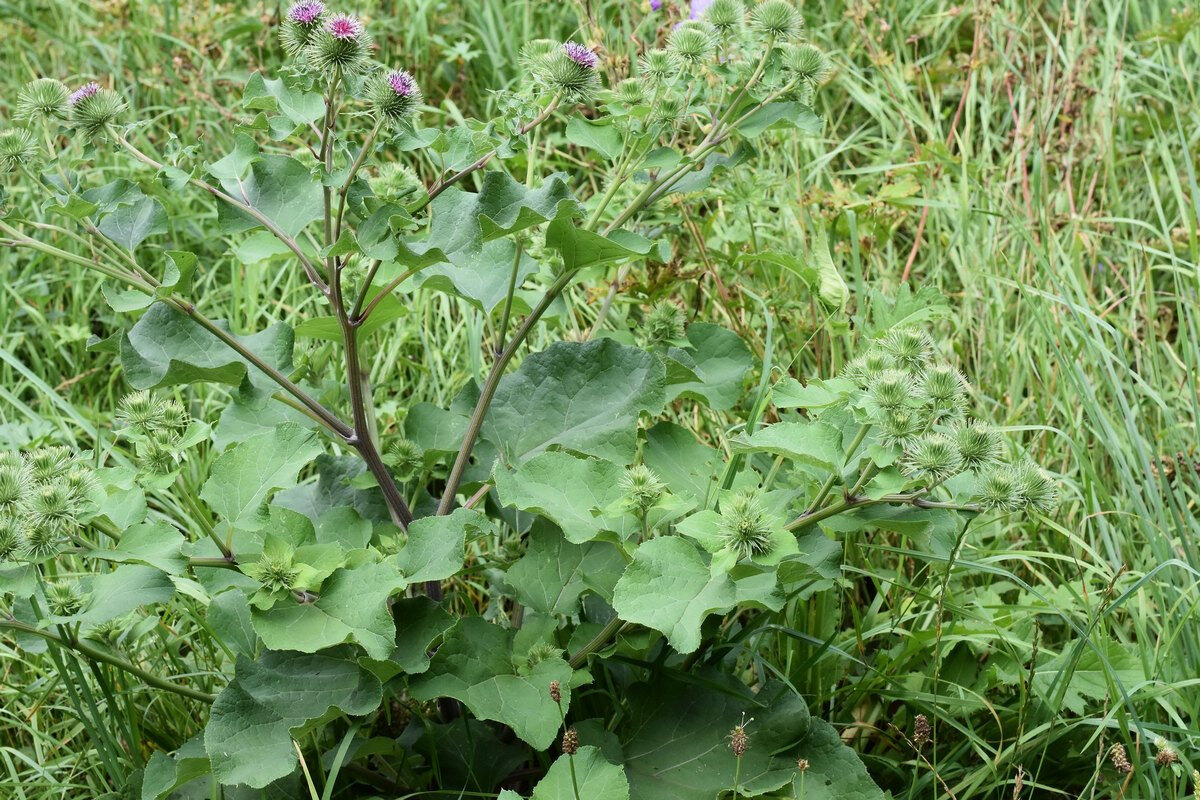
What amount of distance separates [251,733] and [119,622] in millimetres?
471

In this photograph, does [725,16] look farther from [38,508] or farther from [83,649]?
[83,649]

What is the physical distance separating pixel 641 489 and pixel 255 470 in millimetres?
564

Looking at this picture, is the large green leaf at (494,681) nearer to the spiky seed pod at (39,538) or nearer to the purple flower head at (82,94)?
the spiky seed pod at (39,538)

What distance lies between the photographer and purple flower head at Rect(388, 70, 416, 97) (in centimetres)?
161

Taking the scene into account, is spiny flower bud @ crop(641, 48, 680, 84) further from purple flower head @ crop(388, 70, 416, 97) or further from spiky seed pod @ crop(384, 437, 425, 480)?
spiky seed pod @ crop(384, 437, 425, 480)

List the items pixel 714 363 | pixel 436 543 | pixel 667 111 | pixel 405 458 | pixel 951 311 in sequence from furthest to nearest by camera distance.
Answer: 1. pixel 951 311
2. pixel 714 363
3. pixel 405 458
4. pixel 667 111
5. pixel 436 543

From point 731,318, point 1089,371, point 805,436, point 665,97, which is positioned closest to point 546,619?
point 805,436

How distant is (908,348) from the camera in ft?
5.19

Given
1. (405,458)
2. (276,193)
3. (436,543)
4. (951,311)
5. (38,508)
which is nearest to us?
(38,508)

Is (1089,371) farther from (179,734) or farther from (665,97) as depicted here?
(179,734)

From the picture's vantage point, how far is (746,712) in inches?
72.4

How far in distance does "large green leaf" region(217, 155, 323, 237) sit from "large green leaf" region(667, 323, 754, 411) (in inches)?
26.8

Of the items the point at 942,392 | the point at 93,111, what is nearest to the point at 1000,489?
the point at 942,392

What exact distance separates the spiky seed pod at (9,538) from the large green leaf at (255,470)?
0.84ft
